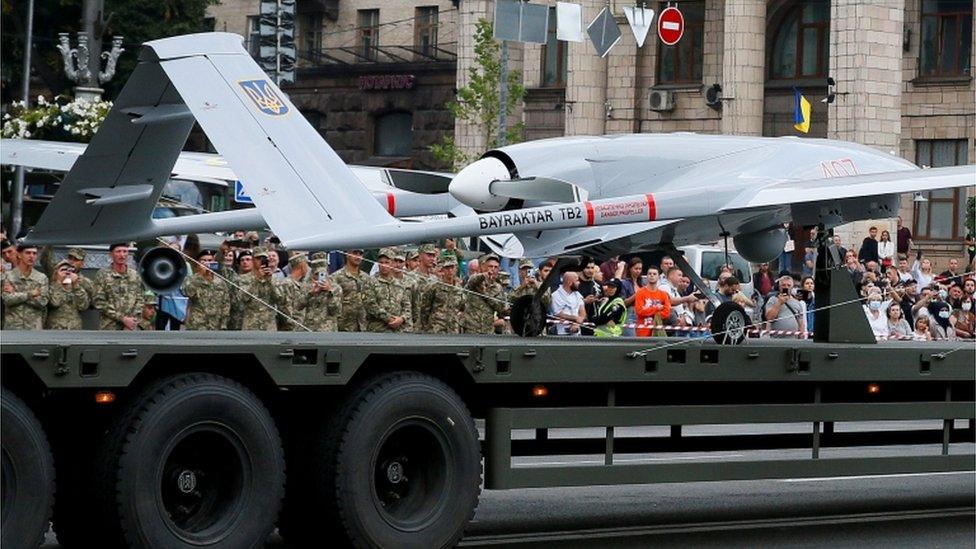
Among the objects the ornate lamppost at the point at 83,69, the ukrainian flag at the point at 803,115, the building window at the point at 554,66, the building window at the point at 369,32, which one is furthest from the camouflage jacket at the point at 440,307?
the building window at the point at 369,32

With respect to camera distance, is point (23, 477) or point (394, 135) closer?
point (23, 477)

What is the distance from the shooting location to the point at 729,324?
13.6 metres

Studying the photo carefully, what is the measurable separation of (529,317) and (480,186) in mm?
1080

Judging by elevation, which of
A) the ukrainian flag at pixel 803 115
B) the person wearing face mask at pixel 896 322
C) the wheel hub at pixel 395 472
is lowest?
the wheel hub at pixel 395 472

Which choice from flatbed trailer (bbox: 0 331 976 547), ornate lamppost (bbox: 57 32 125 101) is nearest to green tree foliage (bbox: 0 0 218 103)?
ornate lamppost (bbox: 57 32 125 101)

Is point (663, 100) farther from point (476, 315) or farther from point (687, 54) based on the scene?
point (476, 315)

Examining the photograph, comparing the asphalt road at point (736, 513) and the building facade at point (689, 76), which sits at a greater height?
the building facade at point (689, 76)

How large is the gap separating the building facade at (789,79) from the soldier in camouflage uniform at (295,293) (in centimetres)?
2832

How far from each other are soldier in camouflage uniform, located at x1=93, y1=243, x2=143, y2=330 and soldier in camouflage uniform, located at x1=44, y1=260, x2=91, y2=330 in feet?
0.84

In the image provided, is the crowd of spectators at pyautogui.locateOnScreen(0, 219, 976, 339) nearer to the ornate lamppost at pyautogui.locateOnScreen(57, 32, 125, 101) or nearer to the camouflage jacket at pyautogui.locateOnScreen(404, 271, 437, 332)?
the camouflage jacket at pyautogui.locateOnScreen(404, 271, 437, 332)

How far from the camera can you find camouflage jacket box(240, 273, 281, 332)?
18969 millimetres

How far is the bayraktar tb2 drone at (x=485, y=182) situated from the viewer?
12.3m

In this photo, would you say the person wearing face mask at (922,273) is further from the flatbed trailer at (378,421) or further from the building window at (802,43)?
the building window at (802,43)

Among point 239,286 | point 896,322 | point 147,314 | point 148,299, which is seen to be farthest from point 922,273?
point 147,314
